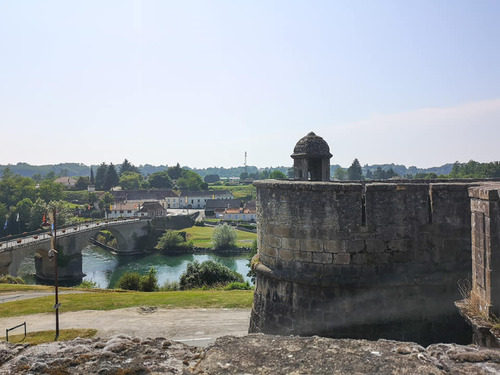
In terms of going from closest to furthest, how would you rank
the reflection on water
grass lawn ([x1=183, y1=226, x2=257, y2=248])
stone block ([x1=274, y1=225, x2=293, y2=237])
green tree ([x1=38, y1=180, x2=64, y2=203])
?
stone block ([x1=274, y1=225, x2=293, y2=237]), the reflection on water, grass lawn ([x1=183, y1=226, x2=257, y2=248]), green tree ([x1=38, y1=180, x2=64, y2=203])

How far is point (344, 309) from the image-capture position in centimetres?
807

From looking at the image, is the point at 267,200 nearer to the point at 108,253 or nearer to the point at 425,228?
the point at 425,228

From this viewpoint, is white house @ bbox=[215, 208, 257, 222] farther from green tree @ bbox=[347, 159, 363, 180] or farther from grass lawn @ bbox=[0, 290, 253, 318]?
grass lawn @ bbox=[0, 290, 253, 318]

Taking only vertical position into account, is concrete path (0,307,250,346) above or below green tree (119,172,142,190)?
below

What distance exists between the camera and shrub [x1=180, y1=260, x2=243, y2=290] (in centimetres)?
→ 2792

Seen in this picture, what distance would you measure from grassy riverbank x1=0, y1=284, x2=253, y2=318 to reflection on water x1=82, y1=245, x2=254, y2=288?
20.9m

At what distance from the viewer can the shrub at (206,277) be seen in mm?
27922

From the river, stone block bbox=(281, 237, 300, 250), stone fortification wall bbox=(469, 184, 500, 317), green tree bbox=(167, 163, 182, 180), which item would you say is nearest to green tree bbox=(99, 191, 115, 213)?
the river

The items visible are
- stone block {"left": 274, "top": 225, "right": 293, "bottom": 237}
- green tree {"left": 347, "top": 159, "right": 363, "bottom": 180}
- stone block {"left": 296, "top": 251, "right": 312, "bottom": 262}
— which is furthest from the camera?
green tree {"left": 347, "top": 159, "right": 363, "bottom": 180}

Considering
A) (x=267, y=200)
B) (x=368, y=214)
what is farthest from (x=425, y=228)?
(x=267, y=200)

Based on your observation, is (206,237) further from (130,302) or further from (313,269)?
(313,269)

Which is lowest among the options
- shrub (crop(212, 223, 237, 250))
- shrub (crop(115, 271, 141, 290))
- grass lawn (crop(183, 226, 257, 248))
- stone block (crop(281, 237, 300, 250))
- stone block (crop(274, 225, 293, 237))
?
grass lawn (crop(183, 226, 257, 248))

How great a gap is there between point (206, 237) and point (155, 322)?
5429 centimetres

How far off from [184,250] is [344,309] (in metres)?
55.0
